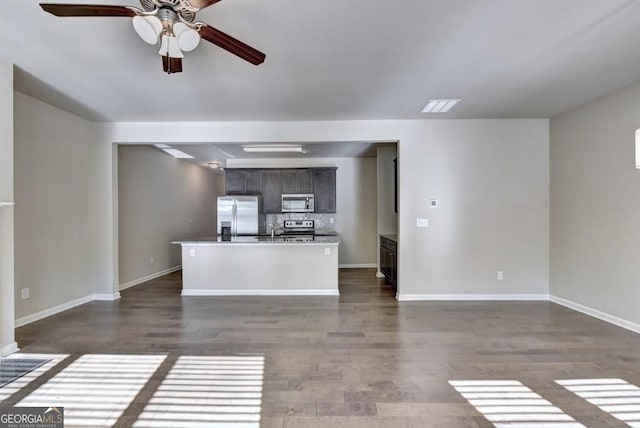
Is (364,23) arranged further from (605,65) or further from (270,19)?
(605,65)

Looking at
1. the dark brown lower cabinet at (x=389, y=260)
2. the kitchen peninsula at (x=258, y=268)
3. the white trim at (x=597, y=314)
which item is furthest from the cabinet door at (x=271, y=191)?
the white trim at (x=597, y=314)

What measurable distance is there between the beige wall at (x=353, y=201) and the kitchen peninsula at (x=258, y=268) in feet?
8.43

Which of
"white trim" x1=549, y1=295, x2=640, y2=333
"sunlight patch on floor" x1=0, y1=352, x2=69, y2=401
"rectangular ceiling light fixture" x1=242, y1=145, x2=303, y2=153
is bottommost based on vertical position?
"sunlight patch on floor" x1=0, y1=352, x2=69, y2=401

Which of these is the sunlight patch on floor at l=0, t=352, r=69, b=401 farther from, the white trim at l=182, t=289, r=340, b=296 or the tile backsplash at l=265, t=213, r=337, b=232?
the tile backsplash at l=265, t=213, r=337, b=232

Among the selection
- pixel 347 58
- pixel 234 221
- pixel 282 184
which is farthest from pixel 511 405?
pixel 282 184

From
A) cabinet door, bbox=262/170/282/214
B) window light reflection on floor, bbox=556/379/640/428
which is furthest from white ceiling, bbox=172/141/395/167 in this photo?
window light reflection on floor, bbox=556/379/640/428

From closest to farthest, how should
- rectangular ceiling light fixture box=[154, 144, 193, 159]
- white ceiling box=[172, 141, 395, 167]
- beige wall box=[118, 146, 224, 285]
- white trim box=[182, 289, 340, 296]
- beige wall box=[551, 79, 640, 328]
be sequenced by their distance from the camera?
beige wall box=[551, 79, 640, 328] < white trim box=[182, 289, 340, 296] < beige wall box=[118, 146, 224, 285] < white ceiling box=[172, 141, 395, 167] < rectangular ceiling light fixture box=[154, 144, 193, 159]

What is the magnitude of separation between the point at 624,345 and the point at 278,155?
6.34 metres

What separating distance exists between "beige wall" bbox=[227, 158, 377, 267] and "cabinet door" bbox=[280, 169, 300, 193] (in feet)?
0.99

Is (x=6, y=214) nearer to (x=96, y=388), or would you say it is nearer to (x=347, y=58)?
(x=96, y=388)

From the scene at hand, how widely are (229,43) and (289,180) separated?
538 cm

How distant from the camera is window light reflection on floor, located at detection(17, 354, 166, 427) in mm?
2078

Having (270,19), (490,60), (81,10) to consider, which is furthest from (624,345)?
(81,10)

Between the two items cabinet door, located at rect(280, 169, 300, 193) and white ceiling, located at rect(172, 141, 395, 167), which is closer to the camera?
white ceiling, located at rect(172, 141, 395, 167)
